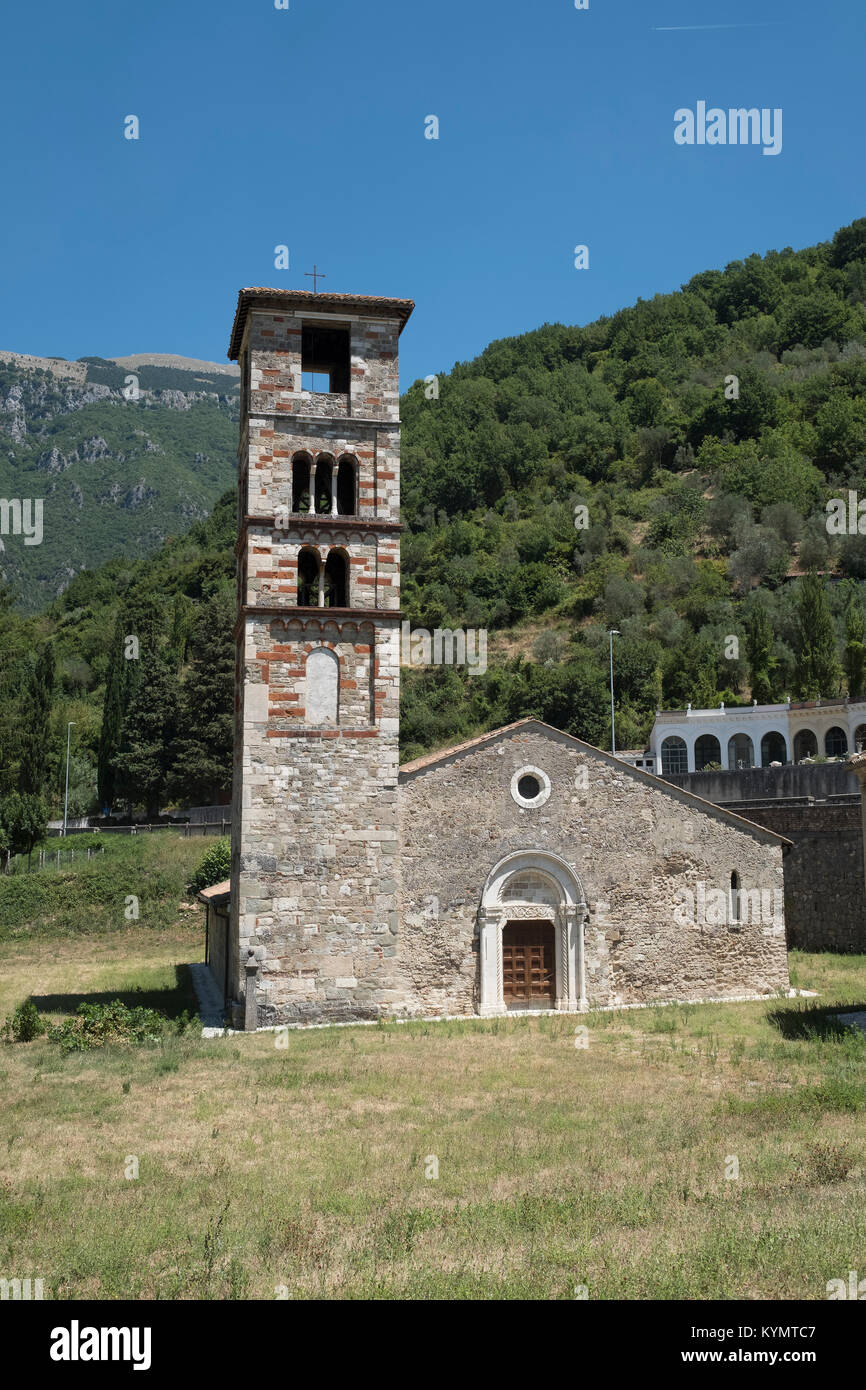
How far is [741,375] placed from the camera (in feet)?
375

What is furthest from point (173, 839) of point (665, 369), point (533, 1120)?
point (665, 369)

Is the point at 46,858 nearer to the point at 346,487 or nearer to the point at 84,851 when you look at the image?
the point at 84,851

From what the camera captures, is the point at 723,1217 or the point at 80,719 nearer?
the point at 723,1217

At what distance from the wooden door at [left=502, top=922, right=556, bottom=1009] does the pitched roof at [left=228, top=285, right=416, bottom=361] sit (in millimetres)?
14577

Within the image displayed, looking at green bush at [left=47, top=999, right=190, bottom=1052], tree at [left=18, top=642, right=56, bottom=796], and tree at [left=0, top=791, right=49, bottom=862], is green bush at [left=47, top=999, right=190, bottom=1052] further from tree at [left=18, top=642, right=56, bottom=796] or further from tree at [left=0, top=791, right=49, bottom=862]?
tree at [left=18, top=642, right=56, bottom=796]

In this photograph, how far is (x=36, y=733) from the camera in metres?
54.0

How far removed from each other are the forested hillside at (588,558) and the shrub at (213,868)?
15333mm

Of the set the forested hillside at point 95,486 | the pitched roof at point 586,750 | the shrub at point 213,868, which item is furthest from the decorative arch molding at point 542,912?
the forested hillside at point 95,486

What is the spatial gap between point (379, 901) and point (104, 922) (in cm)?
2176

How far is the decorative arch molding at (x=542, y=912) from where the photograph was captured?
23.9m

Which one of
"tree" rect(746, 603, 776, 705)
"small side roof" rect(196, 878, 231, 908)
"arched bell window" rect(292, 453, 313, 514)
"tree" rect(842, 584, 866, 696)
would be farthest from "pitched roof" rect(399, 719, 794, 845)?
"tree" rect(746, 603, 776, 705)

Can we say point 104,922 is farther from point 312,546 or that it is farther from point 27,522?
point 27,522

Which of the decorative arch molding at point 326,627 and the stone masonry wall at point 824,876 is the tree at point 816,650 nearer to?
the stone masonry wall at point 824,876

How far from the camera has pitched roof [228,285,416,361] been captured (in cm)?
2416
